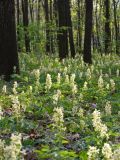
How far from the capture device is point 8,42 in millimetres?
13602

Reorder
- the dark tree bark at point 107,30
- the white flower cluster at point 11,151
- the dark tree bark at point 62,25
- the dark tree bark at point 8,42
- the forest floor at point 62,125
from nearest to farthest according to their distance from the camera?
1. the white flower cluster at point 11,151
2. the forest floor at point 62,125
3. the dark tree bark at point 8,42
4. the dark tree bark at point 62,25
5. the dark tree bark at point 107,30

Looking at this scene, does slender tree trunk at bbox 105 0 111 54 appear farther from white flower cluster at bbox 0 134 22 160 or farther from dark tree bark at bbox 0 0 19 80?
white flower cluster at bbox 0 134 22 160

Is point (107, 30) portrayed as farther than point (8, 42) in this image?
Yes

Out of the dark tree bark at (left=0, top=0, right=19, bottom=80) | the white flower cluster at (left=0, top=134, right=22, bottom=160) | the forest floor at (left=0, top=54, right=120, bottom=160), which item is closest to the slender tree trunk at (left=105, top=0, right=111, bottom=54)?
the dark tree bark at (left=0, top=0, right=19, bottom=80)

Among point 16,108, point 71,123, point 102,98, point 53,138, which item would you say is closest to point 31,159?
point 53,138

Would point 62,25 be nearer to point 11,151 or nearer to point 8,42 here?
point 8,42

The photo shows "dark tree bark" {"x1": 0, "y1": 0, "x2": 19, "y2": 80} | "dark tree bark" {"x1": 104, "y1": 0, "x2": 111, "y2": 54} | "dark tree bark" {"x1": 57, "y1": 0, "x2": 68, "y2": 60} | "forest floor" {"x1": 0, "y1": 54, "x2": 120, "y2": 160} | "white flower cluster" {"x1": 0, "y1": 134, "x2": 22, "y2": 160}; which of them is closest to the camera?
"white flower cluster" {"x1": 0, "y1": 134, "x2": 22, "y2": 160}

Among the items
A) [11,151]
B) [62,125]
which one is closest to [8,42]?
[62,125]

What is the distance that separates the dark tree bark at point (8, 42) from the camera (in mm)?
13500

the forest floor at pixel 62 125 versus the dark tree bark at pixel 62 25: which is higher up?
the dark tree bark at pixel 62 25

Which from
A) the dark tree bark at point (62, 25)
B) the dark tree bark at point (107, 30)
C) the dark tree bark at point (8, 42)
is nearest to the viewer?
the dark tree bark at point (8, 42)

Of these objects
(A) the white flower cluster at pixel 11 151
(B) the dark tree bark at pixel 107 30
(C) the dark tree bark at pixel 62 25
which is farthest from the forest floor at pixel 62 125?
(B) the dark tree bark at pixel 107 30

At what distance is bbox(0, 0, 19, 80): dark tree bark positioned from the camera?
13.5 meters

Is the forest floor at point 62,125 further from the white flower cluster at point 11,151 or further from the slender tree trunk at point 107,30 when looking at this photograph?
the slender tree trunk at point 107,30
